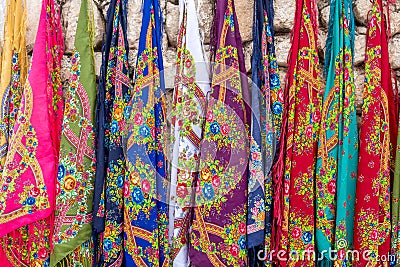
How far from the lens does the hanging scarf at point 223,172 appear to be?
46.6 inches

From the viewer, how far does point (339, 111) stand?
1.19 m

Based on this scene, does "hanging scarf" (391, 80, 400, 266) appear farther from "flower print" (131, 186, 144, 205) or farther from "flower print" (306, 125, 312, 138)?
"flower print" (131, 186, 144, 205)

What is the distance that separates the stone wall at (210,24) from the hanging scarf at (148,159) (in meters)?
0.13

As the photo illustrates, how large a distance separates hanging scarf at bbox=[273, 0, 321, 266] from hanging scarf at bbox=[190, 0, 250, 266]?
0.34 feet

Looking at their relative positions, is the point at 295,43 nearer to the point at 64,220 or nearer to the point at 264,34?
the point at 264,34

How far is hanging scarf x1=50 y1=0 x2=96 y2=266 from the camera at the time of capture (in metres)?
A: 1.23

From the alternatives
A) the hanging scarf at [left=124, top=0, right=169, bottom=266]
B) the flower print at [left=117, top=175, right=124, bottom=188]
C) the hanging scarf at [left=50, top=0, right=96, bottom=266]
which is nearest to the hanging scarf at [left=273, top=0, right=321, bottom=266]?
the hanging scarf at [left=124, top=0, right=169, bottom=266]

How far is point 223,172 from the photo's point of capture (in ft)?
3.92

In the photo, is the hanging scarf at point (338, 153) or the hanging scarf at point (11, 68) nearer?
the hanging scarf at point (338, 153)

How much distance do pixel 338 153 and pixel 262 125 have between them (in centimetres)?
22

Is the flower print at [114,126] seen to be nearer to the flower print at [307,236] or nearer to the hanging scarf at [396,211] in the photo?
the flower print at [307,236]

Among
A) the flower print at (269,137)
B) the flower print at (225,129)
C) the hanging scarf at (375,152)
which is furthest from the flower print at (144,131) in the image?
the hanging scarf at (375,152)

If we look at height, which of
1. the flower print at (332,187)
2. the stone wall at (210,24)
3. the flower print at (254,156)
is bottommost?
the flower print at (332,187)

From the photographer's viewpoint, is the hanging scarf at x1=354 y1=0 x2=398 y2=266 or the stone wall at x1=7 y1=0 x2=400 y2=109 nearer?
the hanging scarf at x1=354 y1=0 x2=398 y2=266
